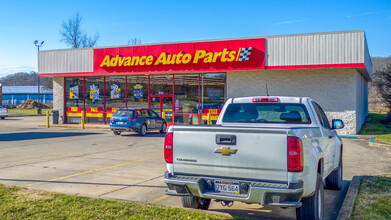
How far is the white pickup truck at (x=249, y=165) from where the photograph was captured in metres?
4.54

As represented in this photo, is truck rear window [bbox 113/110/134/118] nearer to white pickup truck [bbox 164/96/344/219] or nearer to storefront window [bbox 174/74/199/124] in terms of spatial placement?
storefront window [bbox 174/74/199/124]

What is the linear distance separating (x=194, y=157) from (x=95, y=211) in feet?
5.82

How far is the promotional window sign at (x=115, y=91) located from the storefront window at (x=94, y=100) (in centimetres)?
82

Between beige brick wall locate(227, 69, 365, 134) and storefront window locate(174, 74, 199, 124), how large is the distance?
307 centimetres

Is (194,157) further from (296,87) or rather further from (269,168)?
(296,87)

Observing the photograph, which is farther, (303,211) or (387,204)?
(387,204)

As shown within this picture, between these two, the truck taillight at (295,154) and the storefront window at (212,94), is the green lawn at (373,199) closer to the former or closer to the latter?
the truck taillight at (295,154)

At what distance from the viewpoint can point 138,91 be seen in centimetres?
2597

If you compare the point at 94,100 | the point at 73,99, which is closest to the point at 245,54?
the point at 94,100

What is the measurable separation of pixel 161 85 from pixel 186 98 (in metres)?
2.11

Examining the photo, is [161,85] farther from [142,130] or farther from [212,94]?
[142,130]

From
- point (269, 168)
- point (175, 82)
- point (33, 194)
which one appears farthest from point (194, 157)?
point (175, 82)

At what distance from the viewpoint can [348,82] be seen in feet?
67.4

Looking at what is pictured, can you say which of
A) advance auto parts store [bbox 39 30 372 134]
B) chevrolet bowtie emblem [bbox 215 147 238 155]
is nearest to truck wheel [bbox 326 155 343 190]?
chevrolet bowtie emblem [bbox 215 147 238 155]
